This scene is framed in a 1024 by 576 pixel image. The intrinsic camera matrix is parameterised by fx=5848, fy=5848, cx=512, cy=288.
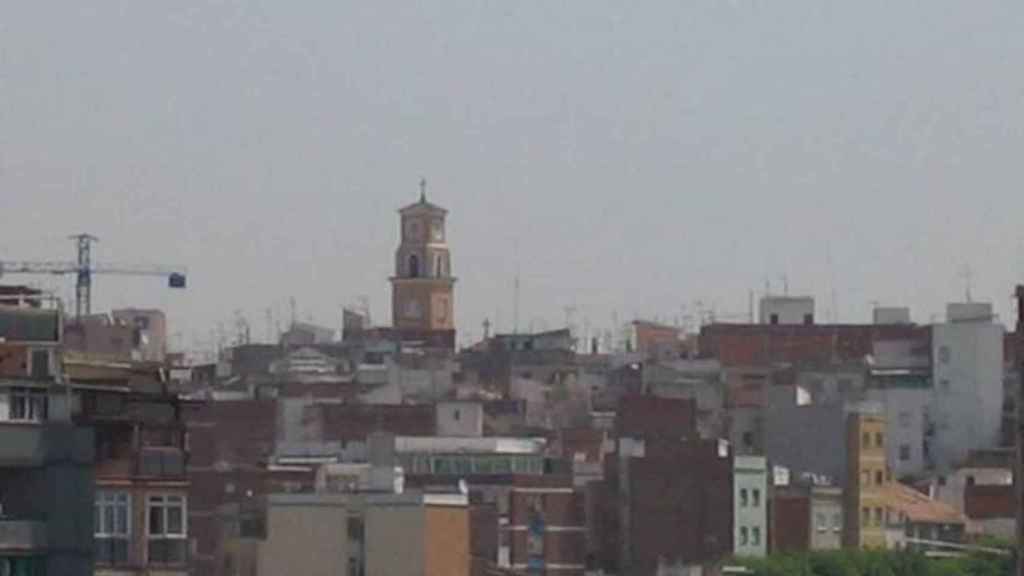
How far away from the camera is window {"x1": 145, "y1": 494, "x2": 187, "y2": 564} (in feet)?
166

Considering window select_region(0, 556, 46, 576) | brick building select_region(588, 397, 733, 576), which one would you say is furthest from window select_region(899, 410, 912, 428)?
window select_region(0, 556, 46, 576)

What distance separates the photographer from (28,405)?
148ft

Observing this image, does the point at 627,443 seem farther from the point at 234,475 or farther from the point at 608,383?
the point at 608,383

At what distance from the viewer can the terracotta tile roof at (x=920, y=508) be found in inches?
5635

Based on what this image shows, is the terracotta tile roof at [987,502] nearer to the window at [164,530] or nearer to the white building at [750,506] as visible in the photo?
the white building at [750,506]

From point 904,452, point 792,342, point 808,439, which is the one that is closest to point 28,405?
point 808,439

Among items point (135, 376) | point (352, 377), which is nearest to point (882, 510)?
point (352, 377)

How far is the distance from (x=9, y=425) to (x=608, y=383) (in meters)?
A: 137

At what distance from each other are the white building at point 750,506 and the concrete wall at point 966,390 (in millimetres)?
24366

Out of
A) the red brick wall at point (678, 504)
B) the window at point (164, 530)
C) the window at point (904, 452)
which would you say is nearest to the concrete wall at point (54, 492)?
the window at point (164, 530)

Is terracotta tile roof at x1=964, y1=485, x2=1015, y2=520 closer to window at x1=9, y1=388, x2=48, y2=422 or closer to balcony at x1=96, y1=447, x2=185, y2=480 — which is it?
balcony at x1=96, y1=447, x2=185, y2=480

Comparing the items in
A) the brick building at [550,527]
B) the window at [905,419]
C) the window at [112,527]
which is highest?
the window at [905,419]

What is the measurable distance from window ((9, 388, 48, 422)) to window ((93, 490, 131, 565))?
372 centimetres

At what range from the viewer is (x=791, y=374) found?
548 feet
